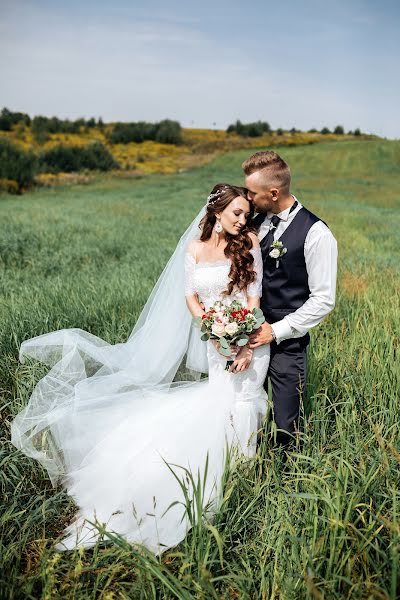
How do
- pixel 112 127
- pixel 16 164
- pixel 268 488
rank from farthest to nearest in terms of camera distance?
1. pixel 112 127
2. pixel 16 164
3. pixel 268 488

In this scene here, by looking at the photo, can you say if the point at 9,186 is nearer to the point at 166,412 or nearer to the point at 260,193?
the point at 166,412

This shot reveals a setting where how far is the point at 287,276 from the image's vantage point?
2.93 metres

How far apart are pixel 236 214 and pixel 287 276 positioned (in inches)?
18.9

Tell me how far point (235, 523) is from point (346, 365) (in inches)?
60.9

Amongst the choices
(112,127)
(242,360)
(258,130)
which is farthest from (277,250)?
(258,130)

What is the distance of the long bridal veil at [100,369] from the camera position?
10.4ft

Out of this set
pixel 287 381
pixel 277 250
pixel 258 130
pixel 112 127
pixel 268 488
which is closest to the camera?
pixel 268 488

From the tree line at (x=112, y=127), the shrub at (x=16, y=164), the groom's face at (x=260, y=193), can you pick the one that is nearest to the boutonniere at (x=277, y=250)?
the groom's face at (x=260, y=193)

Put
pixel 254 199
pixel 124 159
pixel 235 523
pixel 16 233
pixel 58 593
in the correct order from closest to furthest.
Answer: pixel 58 593 → pixel 235 523 → pixel 254 199 → pixel 16 233 → pixel 124 159

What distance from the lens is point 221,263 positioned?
9.97 feet

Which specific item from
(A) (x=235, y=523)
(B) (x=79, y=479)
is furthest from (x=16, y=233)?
(A) (x=235, y=523)

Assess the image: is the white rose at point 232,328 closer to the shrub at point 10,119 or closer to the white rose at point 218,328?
the white rose at point 218,328

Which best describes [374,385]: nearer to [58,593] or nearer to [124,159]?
[58,593]

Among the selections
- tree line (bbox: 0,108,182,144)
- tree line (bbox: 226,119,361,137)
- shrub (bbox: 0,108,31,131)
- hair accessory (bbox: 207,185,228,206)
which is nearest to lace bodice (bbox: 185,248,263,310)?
hair accessory (bbox: 207,185,228,206)
